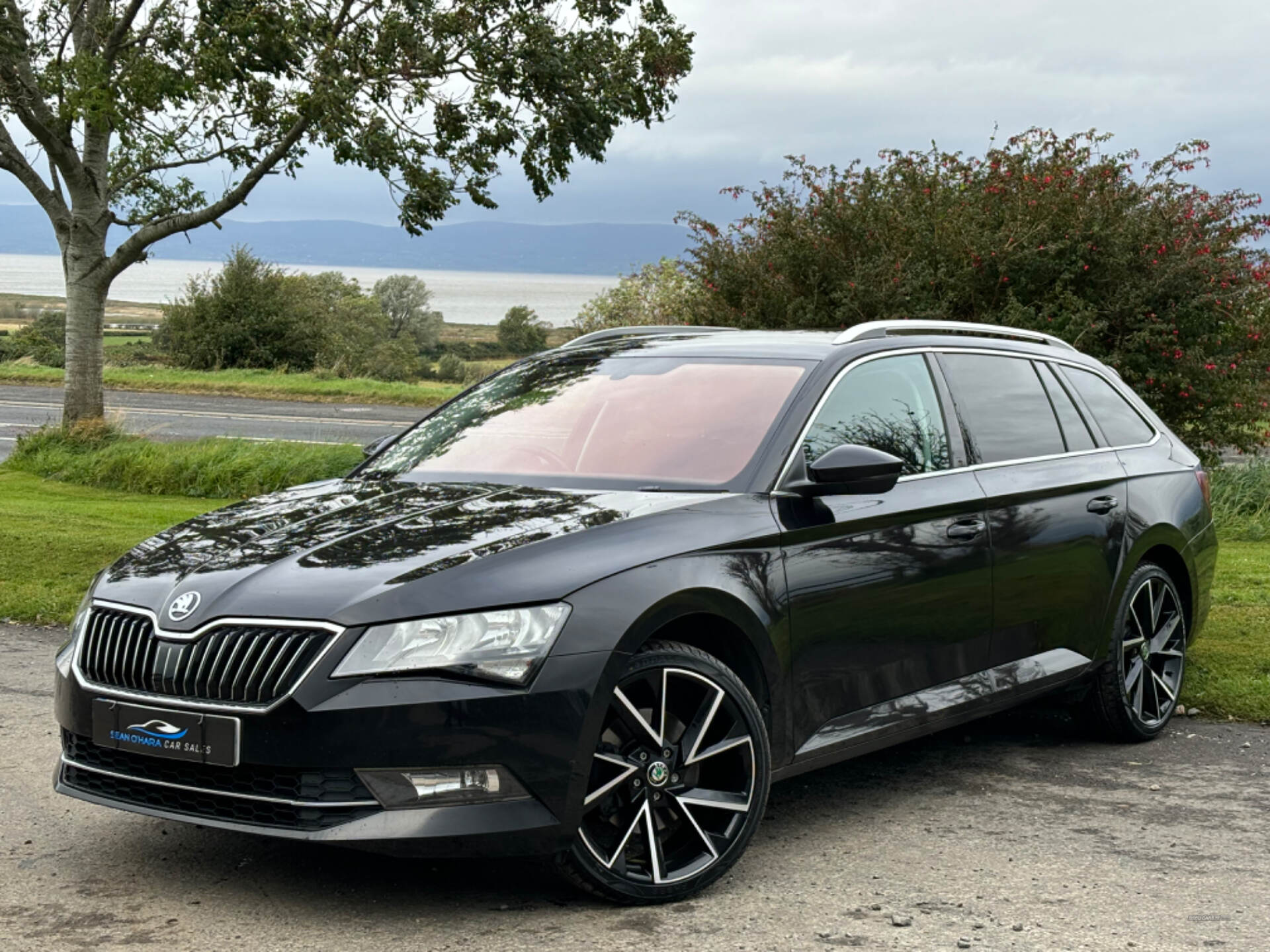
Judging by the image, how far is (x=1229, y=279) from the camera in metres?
16.4

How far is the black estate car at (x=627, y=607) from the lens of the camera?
3.88m

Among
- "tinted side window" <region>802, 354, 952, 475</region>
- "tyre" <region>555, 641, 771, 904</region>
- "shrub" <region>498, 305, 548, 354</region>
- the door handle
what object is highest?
"shrub" <region>498, 305, 548, 354</region>

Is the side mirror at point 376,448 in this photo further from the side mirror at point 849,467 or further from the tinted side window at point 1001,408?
the tinted side window at point 1001,408

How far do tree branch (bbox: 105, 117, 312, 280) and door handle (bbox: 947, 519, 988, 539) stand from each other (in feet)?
44.6

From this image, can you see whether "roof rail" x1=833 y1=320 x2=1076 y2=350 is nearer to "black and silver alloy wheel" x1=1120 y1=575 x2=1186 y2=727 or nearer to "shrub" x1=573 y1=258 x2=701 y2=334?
"black and silver alloy wheel" x1=1120 y1=575 x2=1186 y2=727

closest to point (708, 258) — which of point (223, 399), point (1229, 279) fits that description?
point (1229, 279)

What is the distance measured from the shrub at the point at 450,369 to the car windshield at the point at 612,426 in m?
56.4

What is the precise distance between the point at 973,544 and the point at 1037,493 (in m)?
0.57

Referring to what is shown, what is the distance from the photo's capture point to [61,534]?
12.0 metres

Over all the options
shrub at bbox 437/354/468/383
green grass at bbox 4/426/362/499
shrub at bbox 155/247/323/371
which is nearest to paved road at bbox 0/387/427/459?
green grass at bbox 4/426/362/499

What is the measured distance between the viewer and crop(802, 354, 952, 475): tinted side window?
5.14 metres

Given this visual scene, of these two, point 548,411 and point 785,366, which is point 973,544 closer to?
point 785,366

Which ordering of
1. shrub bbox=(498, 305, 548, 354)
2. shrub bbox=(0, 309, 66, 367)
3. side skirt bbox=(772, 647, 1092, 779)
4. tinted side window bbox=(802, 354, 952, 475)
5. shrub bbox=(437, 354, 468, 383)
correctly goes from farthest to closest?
shrub bbox=(498, 305, 548, 354), shrub bbox=(437, 354, 468, 383), shrub bbox=(0, 309, 66, 367), tinted side window bbox=(802, 354, 952, 475), side skirt bbox=(772, 647, 1092, 779)

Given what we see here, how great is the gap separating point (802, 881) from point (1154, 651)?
2.76m
